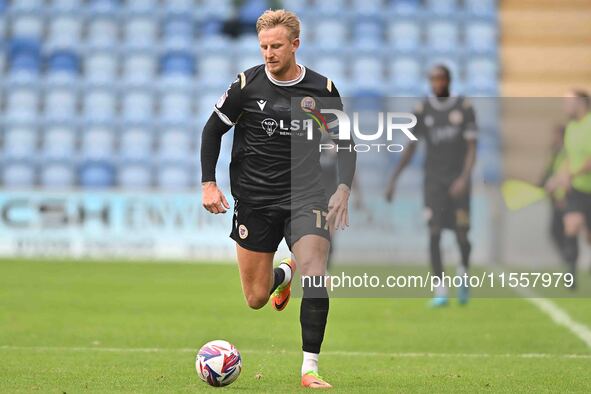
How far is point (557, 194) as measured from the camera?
16719 mm

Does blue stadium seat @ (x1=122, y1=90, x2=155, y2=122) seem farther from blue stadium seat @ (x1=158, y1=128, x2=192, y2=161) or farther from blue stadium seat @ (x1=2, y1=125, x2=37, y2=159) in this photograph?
blue stadium seat @ (x1=2, y1=125, x2=37, y2=159)

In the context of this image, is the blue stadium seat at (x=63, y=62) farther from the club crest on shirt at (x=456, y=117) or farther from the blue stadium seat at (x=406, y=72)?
the club crest on shirt at (x=456, y=117)

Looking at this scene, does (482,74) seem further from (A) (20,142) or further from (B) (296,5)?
(A) (20,142)

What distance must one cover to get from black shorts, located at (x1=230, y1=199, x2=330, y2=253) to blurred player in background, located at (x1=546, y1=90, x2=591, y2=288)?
808 centimetres

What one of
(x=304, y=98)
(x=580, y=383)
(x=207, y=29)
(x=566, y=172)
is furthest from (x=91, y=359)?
(x=207, y=29)

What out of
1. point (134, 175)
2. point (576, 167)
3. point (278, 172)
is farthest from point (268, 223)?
point (134, 175)

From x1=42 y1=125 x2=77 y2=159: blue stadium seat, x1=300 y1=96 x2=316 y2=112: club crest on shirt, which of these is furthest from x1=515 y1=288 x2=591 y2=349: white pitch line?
x1=42 y1=125 x2=77 y2=159: blue stadium seat

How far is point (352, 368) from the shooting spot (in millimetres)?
7289

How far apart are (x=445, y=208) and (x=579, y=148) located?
3.42m

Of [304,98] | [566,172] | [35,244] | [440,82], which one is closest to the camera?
[304,98]

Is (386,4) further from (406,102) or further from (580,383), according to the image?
(580,383)

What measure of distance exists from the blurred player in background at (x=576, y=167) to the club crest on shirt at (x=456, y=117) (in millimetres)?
2359

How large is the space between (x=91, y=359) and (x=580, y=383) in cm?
304

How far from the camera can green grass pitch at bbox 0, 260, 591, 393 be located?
6.51 meters
